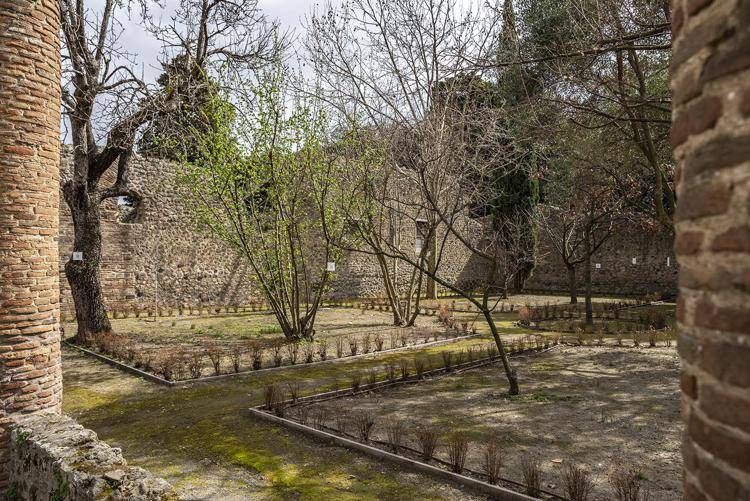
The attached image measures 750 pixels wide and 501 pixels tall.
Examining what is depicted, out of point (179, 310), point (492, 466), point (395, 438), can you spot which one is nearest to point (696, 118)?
point (492, 466)

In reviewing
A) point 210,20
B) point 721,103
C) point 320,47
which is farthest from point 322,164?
point 721,103

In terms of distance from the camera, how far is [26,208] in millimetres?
5293

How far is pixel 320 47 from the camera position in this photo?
9508 mm

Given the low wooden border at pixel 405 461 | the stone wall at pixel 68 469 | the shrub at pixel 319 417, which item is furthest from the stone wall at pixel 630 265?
the stone wall at pixel 68 469

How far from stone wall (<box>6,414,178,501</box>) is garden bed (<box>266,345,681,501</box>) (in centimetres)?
239

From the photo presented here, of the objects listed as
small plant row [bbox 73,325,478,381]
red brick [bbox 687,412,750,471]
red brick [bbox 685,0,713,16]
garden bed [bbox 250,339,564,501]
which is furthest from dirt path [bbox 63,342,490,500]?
red brick [bbox 685,0,713,16]

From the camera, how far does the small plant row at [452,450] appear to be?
4211mm

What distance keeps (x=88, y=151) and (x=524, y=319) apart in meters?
12.1

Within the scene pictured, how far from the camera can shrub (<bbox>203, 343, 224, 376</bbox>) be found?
9164 millimetres

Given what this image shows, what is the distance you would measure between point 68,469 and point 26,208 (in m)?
2.58

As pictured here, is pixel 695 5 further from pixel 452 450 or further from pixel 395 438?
pixel 395 438

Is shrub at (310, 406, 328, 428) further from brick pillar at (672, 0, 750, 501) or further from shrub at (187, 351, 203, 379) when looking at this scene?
brick pillar at (672, 0, 750, 501)

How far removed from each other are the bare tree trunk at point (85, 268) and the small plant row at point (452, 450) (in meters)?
7.40

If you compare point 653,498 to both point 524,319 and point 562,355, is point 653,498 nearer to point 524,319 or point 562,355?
point 562,355
